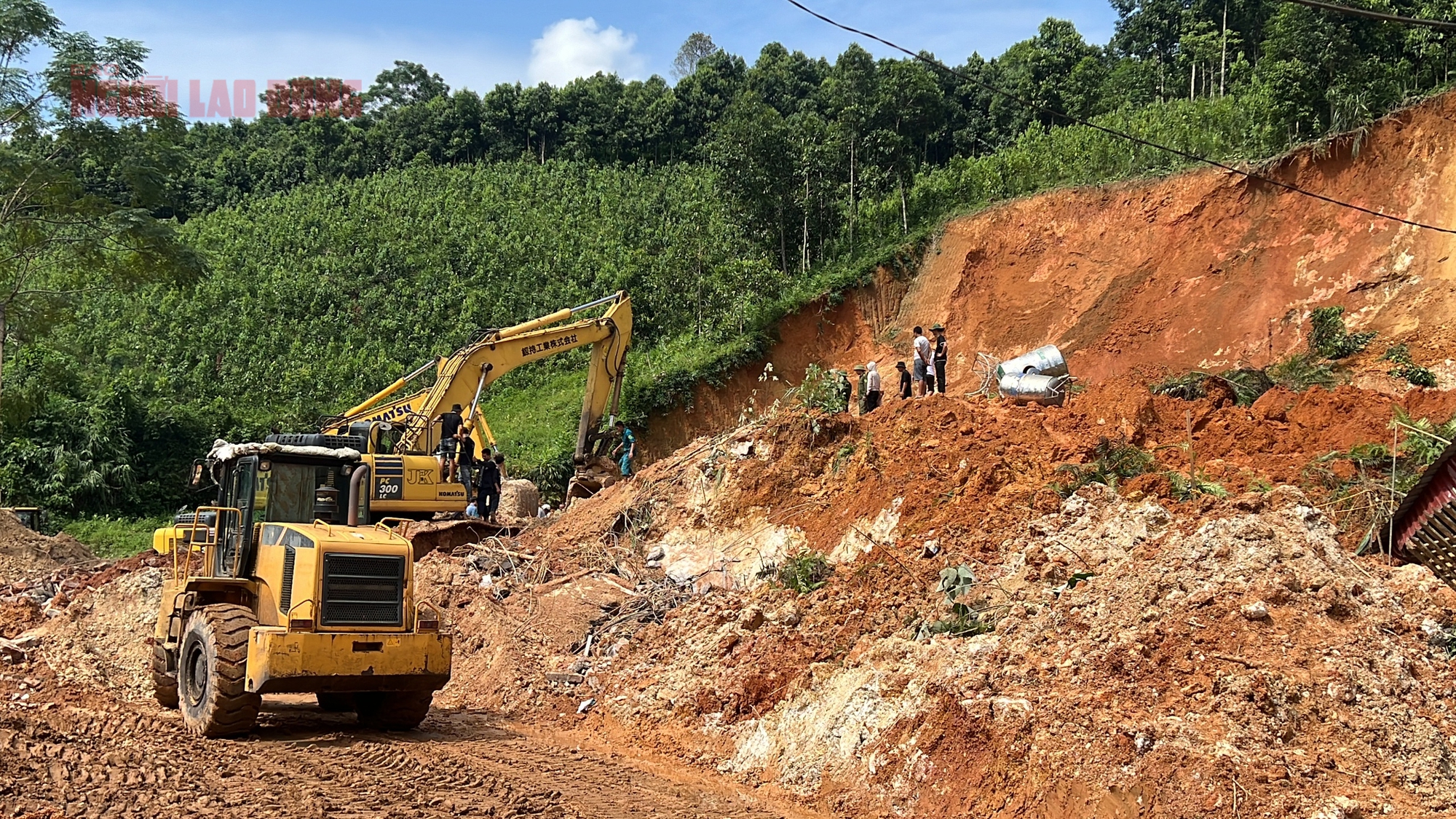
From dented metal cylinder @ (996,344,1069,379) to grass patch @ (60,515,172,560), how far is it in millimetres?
18468

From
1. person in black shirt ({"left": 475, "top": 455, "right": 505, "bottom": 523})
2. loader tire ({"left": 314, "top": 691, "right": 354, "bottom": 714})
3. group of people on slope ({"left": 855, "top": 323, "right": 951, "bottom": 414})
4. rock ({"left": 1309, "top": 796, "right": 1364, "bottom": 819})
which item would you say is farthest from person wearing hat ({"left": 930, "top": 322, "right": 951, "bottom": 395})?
rock ({"left": 1309, "top": 796, "right": 1364, "bottom": 819})

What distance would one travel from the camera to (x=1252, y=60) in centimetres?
4688

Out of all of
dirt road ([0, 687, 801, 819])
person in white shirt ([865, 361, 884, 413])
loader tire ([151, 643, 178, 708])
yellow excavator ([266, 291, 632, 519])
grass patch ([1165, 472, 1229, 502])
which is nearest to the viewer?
Result: dirt road ([0, 687, 801, 819])

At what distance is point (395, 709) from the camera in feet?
32.4

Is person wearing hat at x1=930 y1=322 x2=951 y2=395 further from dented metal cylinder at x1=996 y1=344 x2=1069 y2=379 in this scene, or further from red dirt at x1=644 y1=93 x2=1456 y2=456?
red dirt at x1=644 y1=93 x2=1456 y2=456

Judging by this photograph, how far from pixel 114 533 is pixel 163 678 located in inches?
696

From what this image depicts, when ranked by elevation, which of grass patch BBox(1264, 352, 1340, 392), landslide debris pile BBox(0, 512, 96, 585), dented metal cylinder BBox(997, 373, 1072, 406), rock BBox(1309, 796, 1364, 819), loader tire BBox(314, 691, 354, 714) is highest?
grass patch BBox(1264, 352, 1340, 392)

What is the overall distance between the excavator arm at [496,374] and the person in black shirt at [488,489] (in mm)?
923

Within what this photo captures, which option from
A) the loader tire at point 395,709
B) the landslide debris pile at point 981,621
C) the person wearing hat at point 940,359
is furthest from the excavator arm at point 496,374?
the loader tire at point 395,709

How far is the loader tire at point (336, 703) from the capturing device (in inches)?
421

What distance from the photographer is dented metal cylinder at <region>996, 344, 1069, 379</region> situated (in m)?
15.8

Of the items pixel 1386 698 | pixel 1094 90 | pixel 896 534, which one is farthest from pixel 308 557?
pixel 1094 90

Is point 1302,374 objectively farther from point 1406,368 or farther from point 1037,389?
point 1037,389

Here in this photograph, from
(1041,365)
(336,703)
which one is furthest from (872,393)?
(336,703)
